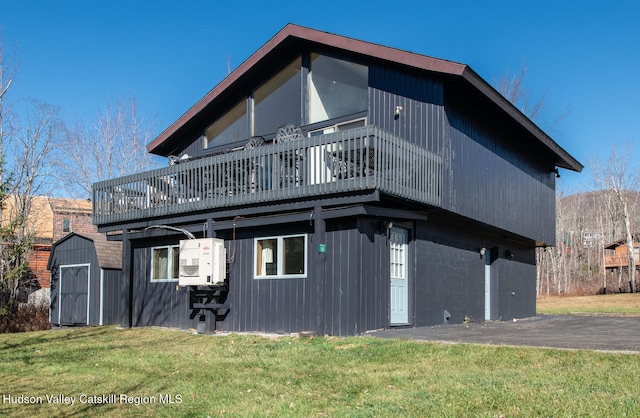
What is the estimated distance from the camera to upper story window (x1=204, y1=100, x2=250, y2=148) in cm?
1692

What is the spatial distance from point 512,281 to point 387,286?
8.61 metres

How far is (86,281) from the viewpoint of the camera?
18.6 meters

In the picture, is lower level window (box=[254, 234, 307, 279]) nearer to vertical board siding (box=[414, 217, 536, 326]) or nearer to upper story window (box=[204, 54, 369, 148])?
vertical board siding (box=[414, 217, 536, 326])

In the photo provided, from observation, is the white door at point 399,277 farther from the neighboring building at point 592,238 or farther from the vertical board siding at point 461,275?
the neighboring building at point 592,238

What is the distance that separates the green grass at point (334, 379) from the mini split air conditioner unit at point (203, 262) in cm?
256

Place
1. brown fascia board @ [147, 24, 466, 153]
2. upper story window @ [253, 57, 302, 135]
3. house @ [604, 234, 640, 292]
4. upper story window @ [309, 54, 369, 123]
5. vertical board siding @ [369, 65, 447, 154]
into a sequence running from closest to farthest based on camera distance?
brown fascia board @ [147, 24, 466, 153] < vertical board siding @ [369, 65, 447, 154] < upper story window @ [309, 54, 369, 123] < upper story window @ [253, 57, 302, 135] < house @ [604, 234, 640, 292]

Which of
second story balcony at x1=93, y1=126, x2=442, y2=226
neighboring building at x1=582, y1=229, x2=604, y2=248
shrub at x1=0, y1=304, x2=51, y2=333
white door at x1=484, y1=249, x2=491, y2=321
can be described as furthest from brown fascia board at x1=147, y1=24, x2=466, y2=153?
neighboring building at x1=582, y1=229, x2=604, y2=248

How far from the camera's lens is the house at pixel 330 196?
485 inches

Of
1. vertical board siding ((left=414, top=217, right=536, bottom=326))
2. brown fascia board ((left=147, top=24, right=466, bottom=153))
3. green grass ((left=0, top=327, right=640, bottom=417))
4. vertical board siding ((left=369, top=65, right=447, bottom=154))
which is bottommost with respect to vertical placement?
green grass ((left=0, top=327, right=640, bottom=417))

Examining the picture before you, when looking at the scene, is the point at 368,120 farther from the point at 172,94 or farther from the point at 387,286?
the point at 172,94

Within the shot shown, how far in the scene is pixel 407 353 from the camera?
9.18 metres

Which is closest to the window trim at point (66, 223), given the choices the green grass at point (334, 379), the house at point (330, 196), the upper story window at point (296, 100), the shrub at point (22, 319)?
the shrub at point (22, 319)

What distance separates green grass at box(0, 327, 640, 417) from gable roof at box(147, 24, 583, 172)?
602 cm

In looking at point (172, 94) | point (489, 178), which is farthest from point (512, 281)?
point (172, 94)
